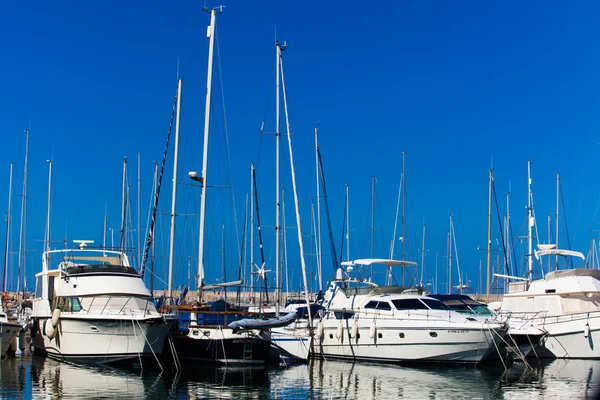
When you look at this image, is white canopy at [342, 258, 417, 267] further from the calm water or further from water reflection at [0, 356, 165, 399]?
water reflection at [0, 356, 165, 399]

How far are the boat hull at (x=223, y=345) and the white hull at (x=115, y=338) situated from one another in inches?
40.5

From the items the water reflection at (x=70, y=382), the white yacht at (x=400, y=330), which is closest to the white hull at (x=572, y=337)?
the white yacht at (x=400, y=330)

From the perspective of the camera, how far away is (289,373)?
24469 millimetres

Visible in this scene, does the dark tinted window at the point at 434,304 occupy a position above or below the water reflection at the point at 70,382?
above

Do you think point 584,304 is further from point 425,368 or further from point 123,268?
point 123,268

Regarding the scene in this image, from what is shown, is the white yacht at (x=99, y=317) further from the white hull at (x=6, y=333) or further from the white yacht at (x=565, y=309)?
the white yacht at (x=565, y=309)

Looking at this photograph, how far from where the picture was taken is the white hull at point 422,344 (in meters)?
25.8

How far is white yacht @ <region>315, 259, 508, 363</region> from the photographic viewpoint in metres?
25.8

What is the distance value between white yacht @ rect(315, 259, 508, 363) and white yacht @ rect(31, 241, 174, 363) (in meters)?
7.23

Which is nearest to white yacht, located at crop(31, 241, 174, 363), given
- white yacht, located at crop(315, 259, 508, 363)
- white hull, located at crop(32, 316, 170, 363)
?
white hull, located at crop(32, 316, 170, 363)

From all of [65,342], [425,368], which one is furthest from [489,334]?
[65,342]

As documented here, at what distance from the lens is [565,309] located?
29984mm

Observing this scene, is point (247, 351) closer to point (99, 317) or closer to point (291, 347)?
point (291, 347)

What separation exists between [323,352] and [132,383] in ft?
30.4
